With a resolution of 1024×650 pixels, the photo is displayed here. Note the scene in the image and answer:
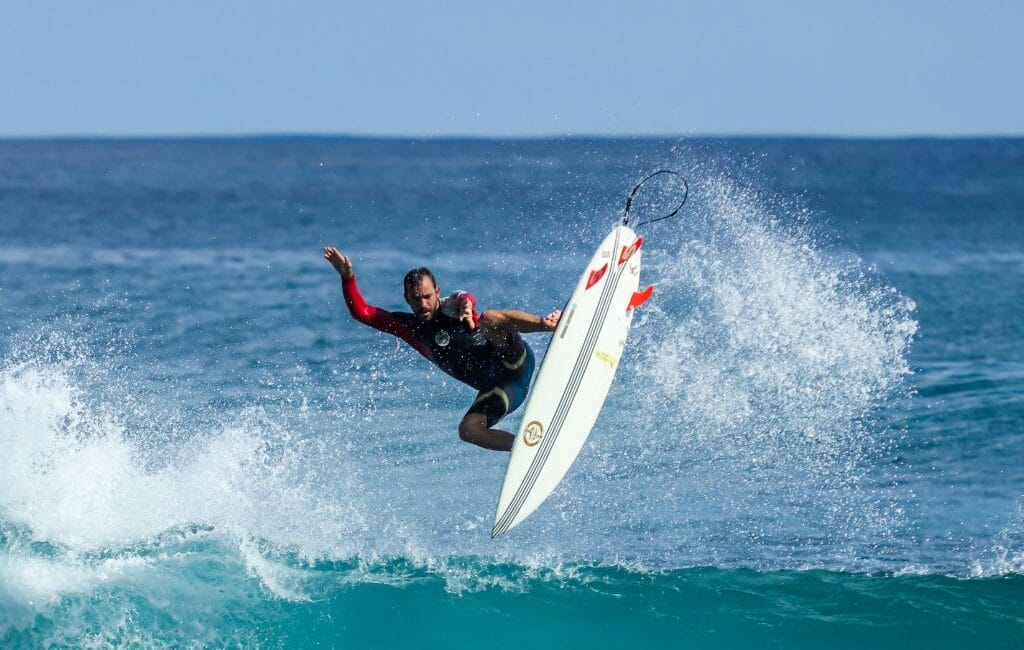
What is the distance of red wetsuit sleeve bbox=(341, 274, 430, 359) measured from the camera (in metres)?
7.46

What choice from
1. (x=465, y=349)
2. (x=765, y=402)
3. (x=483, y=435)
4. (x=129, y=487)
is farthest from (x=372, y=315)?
(x=765, y=402)

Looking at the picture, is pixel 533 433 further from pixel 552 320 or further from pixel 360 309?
pixel 360 309

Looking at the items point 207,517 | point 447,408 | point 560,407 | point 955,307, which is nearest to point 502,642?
point 560,407

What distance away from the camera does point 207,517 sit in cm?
882

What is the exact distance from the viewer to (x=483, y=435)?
753cm

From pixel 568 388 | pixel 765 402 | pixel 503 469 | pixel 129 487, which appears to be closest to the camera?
pixel 568 388

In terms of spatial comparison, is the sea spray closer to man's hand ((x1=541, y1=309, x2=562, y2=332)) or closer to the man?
the man

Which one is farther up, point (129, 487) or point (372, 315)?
point (372, 315)

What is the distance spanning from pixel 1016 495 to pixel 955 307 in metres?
9.75

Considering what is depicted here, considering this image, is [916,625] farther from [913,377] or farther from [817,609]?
[913,377]

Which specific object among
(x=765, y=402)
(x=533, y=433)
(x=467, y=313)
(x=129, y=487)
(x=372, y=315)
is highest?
(x=765, y=402)

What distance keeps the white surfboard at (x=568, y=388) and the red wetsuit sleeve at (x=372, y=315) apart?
79cm

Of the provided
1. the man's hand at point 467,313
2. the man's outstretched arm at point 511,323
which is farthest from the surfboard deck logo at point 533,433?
the man's hand at point 467,313

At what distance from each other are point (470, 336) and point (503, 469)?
118 inches
